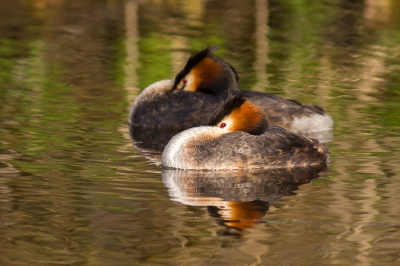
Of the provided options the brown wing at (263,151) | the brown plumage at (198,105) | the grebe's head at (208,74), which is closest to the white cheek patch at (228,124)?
the brown wing at (263,151)

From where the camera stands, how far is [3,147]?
10.0m

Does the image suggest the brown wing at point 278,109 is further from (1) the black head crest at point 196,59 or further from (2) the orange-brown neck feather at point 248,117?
(2) the orange-brown neck feather at point 248,117

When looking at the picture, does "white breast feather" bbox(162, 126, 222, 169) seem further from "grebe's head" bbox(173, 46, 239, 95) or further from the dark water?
"grebe's head" bbox(173, 46, 239, 95)

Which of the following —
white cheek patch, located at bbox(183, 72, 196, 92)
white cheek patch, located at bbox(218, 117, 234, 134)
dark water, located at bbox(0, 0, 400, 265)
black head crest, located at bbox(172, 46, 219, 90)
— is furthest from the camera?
white cheek patch, located at bbox(183, 72, 196, 92)

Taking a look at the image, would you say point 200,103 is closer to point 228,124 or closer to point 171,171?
point 228,124

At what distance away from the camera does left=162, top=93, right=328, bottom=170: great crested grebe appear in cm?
929

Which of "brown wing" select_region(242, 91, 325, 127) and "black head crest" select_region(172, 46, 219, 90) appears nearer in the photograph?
"brown wing" select_region(242, 91, 325, 127)

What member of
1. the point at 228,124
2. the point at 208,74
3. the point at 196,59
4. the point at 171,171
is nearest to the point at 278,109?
the point at 208,74

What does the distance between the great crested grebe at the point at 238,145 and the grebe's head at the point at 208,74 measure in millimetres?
2517

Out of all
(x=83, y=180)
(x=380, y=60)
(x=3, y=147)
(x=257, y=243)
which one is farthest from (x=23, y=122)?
(x=380, y=60)

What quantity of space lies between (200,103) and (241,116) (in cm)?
258

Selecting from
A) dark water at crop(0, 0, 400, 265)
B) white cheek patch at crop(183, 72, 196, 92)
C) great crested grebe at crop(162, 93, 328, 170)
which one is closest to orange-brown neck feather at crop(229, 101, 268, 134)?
great crested grebe at crop(162, 93, 328, 170)

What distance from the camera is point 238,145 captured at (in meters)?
9.30

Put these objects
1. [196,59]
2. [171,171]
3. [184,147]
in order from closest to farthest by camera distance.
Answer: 1. [171,171]
2. [184,147]
3. [196,59]
